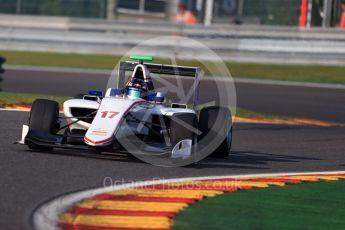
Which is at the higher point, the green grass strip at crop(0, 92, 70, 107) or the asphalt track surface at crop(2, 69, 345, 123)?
the green grass strip at crop(0, 92, 70, 107)

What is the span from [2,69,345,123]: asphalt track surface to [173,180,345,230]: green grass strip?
8.68 meters

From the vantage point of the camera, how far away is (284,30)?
25484 mm

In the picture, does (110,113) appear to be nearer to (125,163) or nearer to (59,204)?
(125,163)

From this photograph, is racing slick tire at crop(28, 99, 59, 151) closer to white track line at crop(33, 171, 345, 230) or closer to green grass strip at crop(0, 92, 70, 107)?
white track line at crop(33, 171, 345, 230)

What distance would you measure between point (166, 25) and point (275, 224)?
817 inches

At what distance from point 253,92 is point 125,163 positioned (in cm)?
1211

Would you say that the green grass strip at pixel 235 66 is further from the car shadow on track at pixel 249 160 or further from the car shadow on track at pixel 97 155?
the car shadow on track at pixel 97 155

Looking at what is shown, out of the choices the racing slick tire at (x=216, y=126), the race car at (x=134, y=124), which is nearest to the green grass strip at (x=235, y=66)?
the racing slick tire at (x=216, y=126)

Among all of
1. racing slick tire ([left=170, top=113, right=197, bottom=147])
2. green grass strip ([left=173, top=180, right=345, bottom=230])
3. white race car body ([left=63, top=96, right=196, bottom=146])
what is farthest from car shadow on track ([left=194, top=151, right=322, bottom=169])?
green grass strip ([left=173, top=180, right=345, bottom=230])

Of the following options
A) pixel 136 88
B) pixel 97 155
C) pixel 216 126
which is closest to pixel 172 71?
pixel 136 88

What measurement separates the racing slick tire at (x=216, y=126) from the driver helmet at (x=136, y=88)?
0.71 metres

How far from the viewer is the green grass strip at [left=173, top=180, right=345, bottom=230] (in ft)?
22.7

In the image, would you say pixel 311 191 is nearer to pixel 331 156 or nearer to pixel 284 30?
pixel 331 156

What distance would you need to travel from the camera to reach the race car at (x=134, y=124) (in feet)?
31.3
